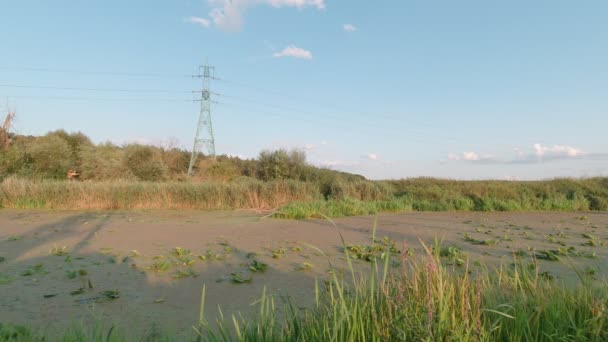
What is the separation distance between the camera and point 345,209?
1194 cm

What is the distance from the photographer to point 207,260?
5.72 meters

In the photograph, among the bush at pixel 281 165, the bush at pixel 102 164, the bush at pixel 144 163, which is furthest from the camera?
the bush at pixel 102 164

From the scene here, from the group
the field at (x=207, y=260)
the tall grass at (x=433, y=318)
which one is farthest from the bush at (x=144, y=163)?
the tall grass at (x=433, y=318)

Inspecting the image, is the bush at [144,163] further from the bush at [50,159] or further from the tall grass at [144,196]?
the tall grass at [144,196]

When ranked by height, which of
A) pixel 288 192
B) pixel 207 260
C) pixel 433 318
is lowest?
pixel 207 260

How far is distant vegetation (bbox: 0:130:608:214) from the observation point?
13875 mm

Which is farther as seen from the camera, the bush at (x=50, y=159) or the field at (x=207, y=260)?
the bush at (x=50, y=159)

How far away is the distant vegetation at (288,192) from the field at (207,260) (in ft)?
10.1

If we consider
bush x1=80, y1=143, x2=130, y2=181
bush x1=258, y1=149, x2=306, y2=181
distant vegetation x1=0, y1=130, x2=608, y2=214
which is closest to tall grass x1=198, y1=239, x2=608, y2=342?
distant vegetation x1=0, y1=130, x2=608, y2=214

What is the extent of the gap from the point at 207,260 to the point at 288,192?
9.28 metres

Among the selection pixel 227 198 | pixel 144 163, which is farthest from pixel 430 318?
pixel 144 163

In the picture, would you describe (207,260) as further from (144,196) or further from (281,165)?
(281,165)

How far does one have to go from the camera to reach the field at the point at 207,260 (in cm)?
383

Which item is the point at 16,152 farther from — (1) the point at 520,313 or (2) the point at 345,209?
(1) the point at 520,313
